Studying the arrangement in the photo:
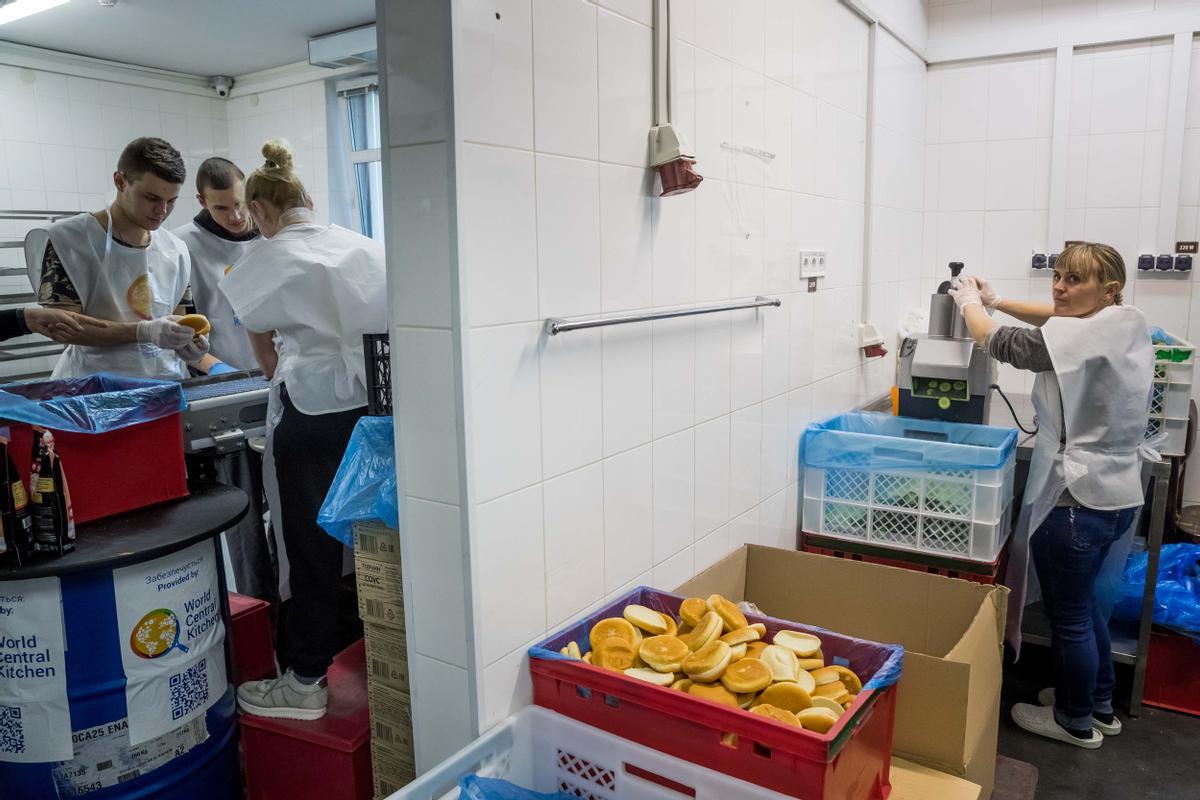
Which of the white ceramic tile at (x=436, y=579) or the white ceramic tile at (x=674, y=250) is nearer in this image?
the white ceramic tile at (x=436, y=579)

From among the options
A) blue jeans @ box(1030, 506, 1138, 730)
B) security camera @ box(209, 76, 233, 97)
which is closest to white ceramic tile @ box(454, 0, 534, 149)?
blue jeans @ box(1030, 506, 1138, 730)

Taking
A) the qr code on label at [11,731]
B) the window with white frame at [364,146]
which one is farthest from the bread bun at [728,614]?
the window with white frame at [364,146]

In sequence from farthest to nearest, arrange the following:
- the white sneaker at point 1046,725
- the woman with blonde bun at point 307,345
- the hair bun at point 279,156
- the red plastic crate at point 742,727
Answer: the white sneaker at point 1046,725
the hair bun at point 279,156
the woman with blonde bun at point 307,345
the red plastic crate at point 742,727

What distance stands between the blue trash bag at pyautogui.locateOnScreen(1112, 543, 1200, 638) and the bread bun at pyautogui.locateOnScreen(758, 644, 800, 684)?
1.67 m

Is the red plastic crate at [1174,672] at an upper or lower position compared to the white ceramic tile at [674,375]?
lower

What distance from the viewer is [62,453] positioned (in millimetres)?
1724

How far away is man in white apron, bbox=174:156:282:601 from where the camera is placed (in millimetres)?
2760

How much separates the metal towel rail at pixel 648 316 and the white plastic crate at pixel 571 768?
687 mm

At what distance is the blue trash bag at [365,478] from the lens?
1.61 m

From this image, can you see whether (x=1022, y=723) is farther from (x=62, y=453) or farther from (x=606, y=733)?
(x=62, y=453)

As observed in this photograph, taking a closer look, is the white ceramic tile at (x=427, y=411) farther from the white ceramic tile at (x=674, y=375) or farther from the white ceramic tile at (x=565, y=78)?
the white ceramic tile at (x=674, y=375)

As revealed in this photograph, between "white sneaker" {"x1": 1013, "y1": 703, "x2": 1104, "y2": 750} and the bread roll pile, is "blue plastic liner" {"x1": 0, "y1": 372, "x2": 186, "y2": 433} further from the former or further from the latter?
"white sneaker" {"x1": 1013, "y1": 703, "x2": 1104, "y2": 750}

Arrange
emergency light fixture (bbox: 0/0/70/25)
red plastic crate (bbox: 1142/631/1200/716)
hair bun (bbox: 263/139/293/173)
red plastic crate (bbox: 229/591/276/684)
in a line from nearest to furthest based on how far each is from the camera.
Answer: hair bun (bbox: 263/139/293/173) → red plastic crate (bbox: 229/591/276/684) → red plastic crate (bbox: 1142/631/1200/716) → emergency light fixture (bbox: 0/0/70/25)

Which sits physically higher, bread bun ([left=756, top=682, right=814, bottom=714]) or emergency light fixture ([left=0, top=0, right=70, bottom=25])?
emergency light fixture ([left=0, top=0, right=70, bottom=25])
